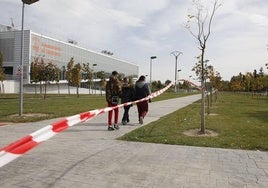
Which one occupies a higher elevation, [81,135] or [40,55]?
A: [40,55]

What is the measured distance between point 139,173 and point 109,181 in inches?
24.2

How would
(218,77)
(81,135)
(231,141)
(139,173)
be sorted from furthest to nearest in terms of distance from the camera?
(218,77) → (81,135) → (231,141) → (139,173)

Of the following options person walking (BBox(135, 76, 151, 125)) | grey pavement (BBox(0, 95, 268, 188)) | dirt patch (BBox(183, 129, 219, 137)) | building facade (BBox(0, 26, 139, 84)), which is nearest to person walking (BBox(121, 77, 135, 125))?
person walking (BBox(135, 76, 151, 125))

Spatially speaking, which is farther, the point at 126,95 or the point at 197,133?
the point at 126,95

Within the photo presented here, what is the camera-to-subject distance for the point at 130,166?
224 inches

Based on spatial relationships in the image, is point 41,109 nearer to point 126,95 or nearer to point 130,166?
point 126,95

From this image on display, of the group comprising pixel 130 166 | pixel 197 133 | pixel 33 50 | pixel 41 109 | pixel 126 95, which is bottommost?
pixel 130 166

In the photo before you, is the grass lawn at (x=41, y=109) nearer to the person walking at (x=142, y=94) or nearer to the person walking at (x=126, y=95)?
the person walking at (x=126, y=95)

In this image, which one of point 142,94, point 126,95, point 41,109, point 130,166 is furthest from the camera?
point 41,109

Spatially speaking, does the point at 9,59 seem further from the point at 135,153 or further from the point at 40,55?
the point at 135,153

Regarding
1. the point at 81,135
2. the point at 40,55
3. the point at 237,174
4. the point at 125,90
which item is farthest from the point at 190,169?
the point at 40,55

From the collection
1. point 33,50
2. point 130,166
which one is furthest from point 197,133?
point 33,50

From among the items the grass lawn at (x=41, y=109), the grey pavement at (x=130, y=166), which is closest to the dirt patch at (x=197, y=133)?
the grey pavement at (x=130, y=166)

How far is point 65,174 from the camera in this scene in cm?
512
